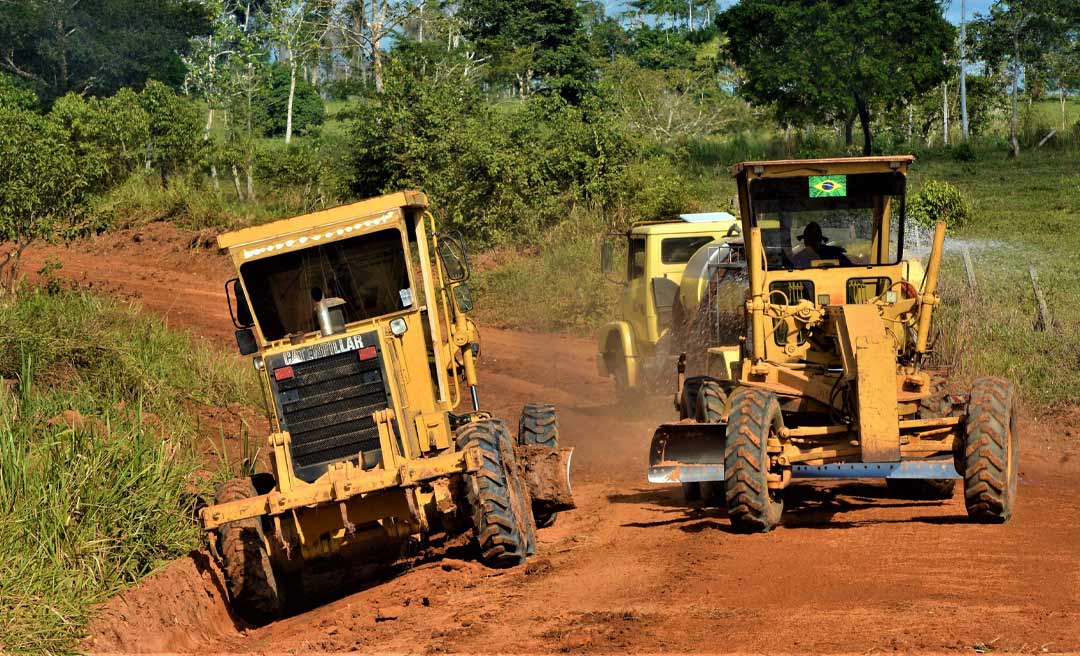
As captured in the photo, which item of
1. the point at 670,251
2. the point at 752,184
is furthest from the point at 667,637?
the point at 670,251

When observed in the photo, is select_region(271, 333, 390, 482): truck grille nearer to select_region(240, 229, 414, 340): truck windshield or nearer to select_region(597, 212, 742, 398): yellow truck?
select_region(240, 229, 414, 340): truck windshield

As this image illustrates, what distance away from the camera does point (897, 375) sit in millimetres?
9555

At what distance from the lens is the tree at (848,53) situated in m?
36.7

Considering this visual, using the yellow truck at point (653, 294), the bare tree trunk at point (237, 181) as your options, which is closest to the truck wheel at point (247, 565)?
the yellow truck at point (653, 294)

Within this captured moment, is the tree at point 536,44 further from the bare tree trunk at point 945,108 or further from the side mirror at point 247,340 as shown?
the side mirror at point 247,340

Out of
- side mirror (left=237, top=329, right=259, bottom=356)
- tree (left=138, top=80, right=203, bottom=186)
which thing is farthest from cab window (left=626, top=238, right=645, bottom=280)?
tree (left=138, top=80, right=203, bottom=186)

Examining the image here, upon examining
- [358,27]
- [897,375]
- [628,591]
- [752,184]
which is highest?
[358,27]

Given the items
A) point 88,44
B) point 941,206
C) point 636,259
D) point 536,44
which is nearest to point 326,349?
point 636,259

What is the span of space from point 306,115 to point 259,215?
31856mm

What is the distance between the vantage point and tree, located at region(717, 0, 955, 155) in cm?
3672

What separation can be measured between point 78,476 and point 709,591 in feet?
15.0

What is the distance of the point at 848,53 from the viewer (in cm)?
3669

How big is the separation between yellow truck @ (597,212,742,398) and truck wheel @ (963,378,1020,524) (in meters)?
6.41

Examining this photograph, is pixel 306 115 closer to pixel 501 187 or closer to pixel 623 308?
pixel 501 187
